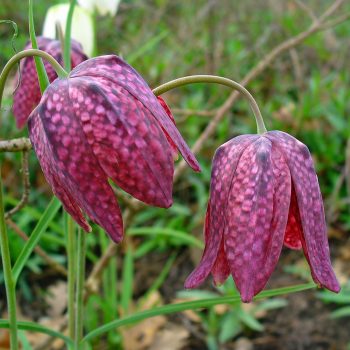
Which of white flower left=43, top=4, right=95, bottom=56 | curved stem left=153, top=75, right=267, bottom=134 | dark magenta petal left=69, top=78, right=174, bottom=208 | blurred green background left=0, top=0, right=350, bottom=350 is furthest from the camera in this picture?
blurred green background left=0, top=0, right=350, bottom=350

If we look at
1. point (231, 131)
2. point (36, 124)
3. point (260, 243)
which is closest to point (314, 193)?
point (260, 243)

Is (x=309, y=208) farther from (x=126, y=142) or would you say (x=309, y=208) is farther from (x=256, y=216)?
(x=126, y=142)

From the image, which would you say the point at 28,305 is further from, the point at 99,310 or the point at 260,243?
the point at 260,243

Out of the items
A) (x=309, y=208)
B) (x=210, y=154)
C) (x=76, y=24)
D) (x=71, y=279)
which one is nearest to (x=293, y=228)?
(x=309, y=208)

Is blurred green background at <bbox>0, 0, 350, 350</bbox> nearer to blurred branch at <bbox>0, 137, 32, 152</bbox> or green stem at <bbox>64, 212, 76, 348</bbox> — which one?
green stem at <bbox>64, 212, 76, 348</bbox>

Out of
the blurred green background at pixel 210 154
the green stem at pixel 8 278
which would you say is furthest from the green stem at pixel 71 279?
the blurred green background at pixel 210 154

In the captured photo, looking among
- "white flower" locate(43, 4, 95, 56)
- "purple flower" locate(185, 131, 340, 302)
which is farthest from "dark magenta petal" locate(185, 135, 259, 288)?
"white flower" locate(43, 4, 95, 56)
